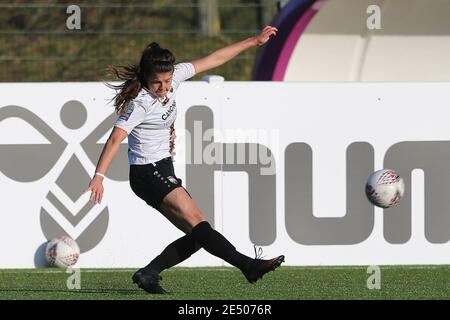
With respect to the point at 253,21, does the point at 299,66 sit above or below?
below

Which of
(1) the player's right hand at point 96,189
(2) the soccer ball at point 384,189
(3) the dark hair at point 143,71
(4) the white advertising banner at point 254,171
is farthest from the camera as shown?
(4) the white advertising banner at point 254,171

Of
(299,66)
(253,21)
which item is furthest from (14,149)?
(253,21)

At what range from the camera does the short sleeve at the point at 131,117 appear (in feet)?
30.2

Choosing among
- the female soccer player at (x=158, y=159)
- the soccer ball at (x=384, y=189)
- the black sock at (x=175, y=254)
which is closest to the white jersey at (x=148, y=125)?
the female soccer player at (x=158, y=159)

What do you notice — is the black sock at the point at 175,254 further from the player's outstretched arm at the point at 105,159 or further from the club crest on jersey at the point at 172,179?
the player's outstretched arm at the point at 105,159

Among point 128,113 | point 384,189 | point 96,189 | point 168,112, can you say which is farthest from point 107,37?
point 96,189

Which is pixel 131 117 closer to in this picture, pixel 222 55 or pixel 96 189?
pixel 96 189

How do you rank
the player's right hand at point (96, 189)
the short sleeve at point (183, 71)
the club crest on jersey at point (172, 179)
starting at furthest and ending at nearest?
the short sleeve at point (183, 71) → the club crest on jersey at point (172, 179) → the player's right hand at point (96, 189)

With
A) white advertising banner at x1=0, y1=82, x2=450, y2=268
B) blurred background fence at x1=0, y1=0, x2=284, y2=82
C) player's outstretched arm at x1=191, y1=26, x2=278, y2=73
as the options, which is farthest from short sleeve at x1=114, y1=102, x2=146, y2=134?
blurred background fence at x1=0, y1=0, x2=284, y2=82

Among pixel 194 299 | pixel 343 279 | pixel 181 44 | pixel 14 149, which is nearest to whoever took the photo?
pixel 194 299

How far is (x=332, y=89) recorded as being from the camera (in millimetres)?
12492

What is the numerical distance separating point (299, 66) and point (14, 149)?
5.25 metres

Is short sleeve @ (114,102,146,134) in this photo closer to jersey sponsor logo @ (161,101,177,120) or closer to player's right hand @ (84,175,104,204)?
jersey sponsor logo @ (161,101,177,120)

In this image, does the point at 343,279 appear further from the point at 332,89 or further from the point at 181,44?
the point at 181,44
